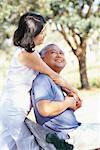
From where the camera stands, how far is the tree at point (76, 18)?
17.8 meters

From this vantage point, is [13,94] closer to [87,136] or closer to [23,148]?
[23,148]

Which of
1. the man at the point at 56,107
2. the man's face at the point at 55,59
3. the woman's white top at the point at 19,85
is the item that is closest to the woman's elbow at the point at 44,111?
the man at the point at 56,107

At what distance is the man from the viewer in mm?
2379

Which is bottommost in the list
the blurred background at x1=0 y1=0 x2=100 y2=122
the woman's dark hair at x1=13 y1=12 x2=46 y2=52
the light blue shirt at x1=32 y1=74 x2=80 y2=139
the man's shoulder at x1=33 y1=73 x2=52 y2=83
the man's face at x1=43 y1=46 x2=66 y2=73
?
the blurred background at x1=0 y1=0 x2=100 y2=122

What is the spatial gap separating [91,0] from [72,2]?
1.31 m

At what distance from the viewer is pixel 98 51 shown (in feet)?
75.0

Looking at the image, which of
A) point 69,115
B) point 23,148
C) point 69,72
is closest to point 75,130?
point 69,115

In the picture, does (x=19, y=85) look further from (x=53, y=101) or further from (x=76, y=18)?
(x=76, y=18)

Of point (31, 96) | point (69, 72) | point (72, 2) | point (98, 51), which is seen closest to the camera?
point (31, 96)

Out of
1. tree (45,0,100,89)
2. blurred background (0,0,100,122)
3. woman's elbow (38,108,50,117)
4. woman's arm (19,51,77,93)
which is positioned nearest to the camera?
woman's elbow (38,108,50,117)

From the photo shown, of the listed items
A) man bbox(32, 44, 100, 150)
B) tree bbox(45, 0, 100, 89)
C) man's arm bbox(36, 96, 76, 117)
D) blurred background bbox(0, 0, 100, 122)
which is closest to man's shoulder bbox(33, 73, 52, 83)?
→ man bbox(32, 44, 100, 150)

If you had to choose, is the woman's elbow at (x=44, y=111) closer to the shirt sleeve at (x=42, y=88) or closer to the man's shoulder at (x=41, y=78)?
the shirt sleeve at (x=42, y=88)

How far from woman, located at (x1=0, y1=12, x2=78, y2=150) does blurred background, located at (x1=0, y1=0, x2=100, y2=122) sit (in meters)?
12.6

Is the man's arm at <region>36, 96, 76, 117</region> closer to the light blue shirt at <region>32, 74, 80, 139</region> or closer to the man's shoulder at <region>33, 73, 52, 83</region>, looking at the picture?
the light blue shirt at <region>32, 74, 80, 139</region>
